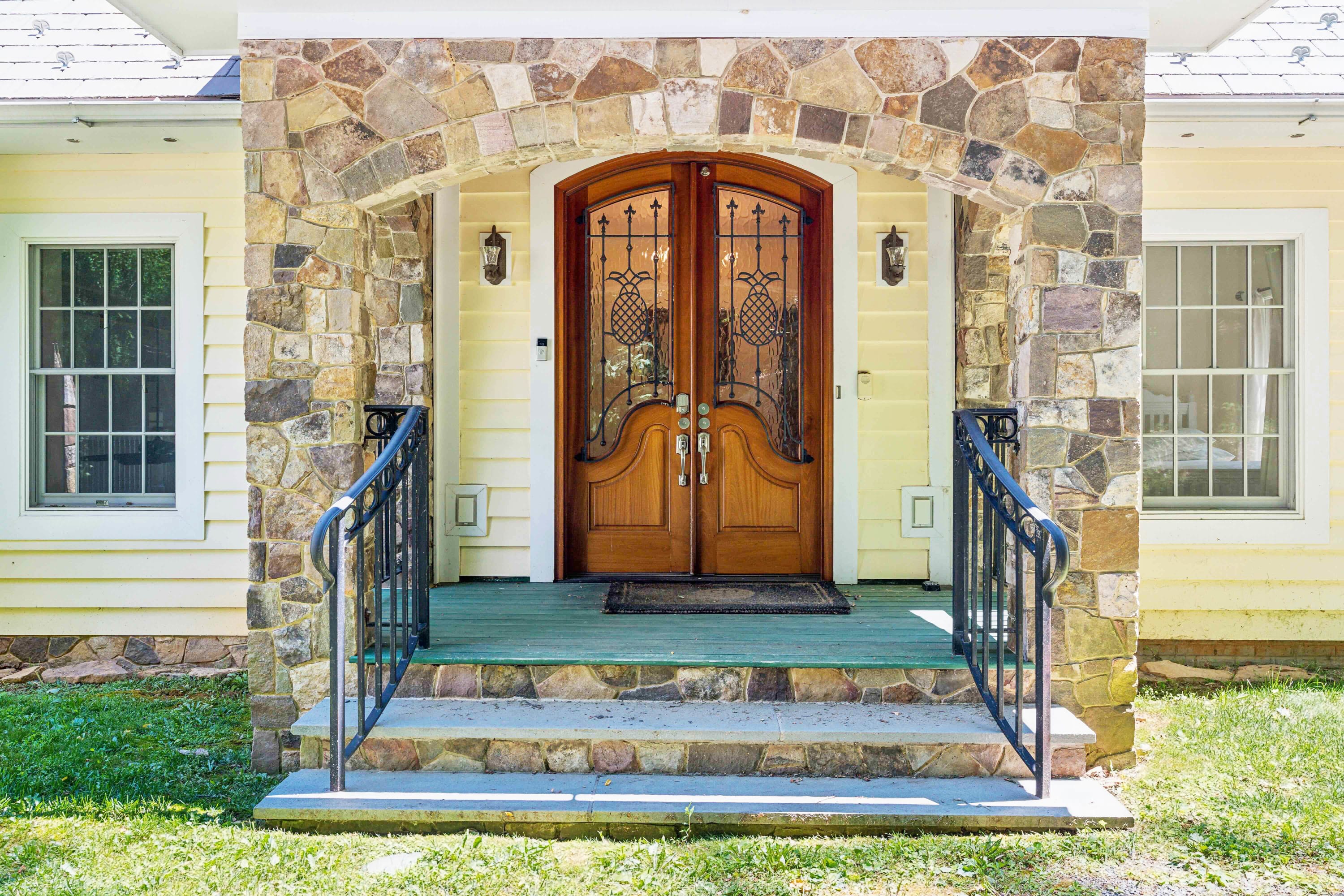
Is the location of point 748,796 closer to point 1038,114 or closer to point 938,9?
point 1038,114

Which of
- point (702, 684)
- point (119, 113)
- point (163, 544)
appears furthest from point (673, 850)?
point (119, 113)

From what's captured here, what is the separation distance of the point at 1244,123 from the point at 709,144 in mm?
2734

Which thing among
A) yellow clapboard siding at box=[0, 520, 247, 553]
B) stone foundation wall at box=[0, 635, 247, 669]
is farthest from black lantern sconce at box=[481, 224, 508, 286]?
stone foundation wall at box=[0, 635, 247, 669]

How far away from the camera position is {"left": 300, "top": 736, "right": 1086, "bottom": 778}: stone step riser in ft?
10.6

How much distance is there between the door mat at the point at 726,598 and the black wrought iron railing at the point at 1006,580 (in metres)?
0.77

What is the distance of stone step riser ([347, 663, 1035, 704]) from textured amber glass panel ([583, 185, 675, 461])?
1.83m

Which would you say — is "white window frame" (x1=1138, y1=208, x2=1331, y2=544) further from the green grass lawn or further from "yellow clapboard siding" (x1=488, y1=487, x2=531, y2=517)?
"yellow clapboard siding" (x1=488, y1=487, x2=531, y2=517)

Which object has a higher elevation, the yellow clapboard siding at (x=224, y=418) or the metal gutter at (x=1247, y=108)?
the metal gutter at (x=1247, y=108)

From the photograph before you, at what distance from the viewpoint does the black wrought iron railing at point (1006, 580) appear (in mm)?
2973

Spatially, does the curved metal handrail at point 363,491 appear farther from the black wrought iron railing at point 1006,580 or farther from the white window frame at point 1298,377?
the white window frame at point 1298,377

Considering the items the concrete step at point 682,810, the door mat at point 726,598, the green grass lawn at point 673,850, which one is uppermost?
the door mat at point 726,598

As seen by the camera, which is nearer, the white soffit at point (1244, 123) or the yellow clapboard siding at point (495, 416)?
the white soffit at point (1244, 123)

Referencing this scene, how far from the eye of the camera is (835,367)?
4.98m

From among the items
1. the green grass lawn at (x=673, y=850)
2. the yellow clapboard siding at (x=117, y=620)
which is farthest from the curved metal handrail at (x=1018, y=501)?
the yellow clapboard siding at (x=117, y=620)
